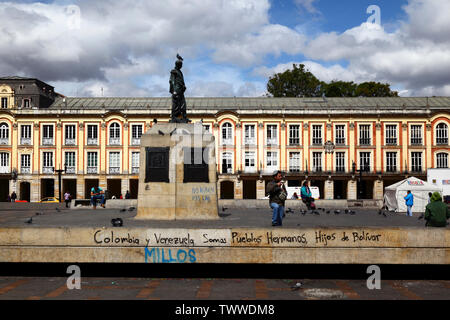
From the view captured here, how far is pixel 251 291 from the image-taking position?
7.99 m

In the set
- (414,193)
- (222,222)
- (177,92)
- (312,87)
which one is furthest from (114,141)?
(222,222)

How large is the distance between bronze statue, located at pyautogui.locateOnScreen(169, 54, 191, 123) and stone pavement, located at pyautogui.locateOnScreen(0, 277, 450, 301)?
7.86m

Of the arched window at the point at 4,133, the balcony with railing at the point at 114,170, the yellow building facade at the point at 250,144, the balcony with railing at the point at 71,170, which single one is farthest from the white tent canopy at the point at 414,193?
the arched window at the point at 4,133

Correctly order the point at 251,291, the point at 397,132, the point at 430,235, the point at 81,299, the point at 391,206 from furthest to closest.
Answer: the point at 397,132, the point at 391,206, the point at 430,235, the point at 251,291, the point at 81,299

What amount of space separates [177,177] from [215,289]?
651 centimetres

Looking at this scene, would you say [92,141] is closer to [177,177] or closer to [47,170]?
[47,170]

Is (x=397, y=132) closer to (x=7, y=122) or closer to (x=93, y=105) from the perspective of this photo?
(x=93, y=105)

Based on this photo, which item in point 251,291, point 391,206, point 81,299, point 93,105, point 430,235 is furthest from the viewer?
point 93,105

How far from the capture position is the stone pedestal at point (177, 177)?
1409 centimetres

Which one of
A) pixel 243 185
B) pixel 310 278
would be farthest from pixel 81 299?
pixel 243 185

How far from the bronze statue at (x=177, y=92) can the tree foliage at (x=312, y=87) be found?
52.3 metres

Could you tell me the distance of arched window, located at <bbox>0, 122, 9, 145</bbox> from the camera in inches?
2085

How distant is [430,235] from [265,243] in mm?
3415

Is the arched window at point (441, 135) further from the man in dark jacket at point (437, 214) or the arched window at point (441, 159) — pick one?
the man in dark jacket at point (437, 214)
